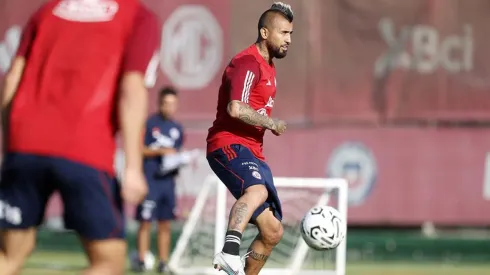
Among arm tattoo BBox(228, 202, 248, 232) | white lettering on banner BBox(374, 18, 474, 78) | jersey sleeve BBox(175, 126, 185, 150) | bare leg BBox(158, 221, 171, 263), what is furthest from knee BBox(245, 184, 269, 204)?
white lettering on banner BBox(374, 18, 474, 78)

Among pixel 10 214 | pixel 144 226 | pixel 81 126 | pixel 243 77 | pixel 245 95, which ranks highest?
pixel 243 77

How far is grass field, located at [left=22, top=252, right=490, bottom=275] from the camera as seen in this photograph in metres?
14.6

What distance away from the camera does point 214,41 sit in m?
17.3

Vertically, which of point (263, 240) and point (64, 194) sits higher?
point (263, 240)

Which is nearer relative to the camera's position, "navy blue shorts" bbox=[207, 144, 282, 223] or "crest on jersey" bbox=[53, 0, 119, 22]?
"crest on jersey" bbox=[53, 0, 119, 22]

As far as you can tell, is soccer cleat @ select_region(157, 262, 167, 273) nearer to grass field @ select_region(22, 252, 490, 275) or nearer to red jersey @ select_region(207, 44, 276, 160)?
grass field @ select_region(22, 252, 490, 275)

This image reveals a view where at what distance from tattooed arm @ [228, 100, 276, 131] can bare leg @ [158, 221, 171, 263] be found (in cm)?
592

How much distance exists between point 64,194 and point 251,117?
372 cm

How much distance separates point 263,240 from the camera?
935 cm

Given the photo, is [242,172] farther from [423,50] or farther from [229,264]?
[423,50]

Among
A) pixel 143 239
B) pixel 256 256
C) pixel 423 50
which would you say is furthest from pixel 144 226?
pixel 256 256

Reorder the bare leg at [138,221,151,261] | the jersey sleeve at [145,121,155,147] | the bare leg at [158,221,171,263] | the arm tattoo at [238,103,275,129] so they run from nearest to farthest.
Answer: the arm tattoo at [238,103,275,129], the bare leg at [158,221,171,263], the bare leg at [138,221,151,261], the jersey sleeve at [145,121,155,147]

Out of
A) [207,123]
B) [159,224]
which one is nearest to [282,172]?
[207,123]

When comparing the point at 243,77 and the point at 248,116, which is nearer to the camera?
the point at 248,116
